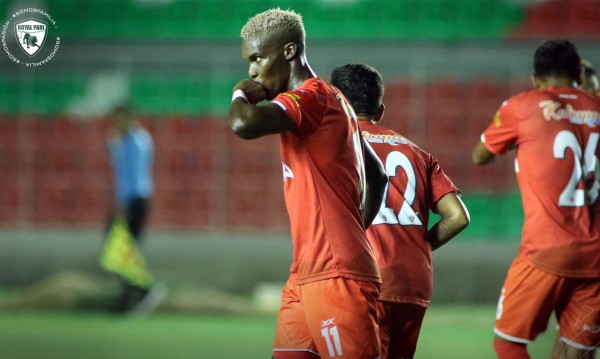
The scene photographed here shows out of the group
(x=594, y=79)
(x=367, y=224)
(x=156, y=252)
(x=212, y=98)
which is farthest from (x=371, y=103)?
(x=212, y=98)

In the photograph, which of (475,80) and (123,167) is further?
(475,80)

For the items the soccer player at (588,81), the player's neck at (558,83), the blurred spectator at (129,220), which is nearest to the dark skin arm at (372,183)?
the player's neck at (558,83)

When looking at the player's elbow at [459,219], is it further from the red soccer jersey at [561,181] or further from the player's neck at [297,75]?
the player's neck at [297,75]

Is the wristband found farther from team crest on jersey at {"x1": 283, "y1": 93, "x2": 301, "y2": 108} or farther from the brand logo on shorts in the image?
the brand logo on shorts

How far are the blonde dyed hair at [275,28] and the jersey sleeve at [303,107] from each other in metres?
0.22

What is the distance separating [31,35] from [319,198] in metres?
9.20

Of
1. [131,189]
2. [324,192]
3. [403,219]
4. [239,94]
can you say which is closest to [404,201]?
[403,219]

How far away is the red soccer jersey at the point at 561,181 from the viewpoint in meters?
4.78

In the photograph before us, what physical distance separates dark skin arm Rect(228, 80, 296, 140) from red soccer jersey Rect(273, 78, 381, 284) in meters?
0.13

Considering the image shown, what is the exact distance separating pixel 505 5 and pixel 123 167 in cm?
584

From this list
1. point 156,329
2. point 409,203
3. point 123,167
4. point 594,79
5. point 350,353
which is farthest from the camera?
point 123,167

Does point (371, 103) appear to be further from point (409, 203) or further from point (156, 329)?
point (156, 329)

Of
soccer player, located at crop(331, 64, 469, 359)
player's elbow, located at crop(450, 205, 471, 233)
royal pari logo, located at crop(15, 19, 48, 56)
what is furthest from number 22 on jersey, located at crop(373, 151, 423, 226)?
royal pari logo, located at crop(15, 19, 48, 56)

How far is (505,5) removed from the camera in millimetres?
13219
